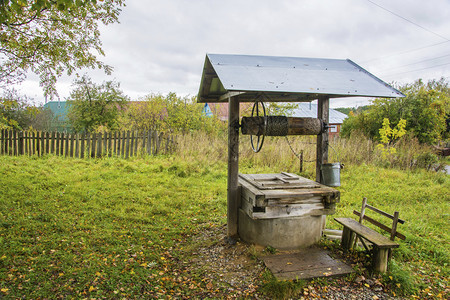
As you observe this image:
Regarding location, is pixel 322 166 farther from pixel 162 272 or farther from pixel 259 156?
pixel 259 156

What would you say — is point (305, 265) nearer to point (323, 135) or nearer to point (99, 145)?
point (323, 135)

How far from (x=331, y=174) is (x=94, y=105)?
13366mm

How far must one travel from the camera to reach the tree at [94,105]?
47.1ft

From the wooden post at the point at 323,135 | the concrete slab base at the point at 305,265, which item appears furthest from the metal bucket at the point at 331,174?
the concrete slab base at the point at 305,265

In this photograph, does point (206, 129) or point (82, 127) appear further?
point (206, 129)

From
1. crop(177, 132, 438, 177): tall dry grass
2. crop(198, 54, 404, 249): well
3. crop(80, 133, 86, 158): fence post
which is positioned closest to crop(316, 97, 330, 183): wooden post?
crop(198, 54, 404, 249): well

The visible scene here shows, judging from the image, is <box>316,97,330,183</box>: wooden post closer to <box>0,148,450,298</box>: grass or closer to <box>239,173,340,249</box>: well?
<box>239,173,340,249</box>: well

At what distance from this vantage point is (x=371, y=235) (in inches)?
149

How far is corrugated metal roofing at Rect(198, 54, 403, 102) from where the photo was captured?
10.9ft

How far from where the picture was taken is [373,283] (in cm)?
340

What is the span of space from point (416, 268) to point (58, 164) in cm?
1004

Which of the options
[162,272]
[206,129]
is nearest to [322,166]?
[162,272]

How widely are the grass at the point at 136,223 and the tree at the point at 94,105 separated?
489 cm

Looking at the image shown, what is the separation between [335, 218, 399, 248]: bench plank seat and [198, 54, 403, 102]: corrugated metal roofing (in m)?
1.83
